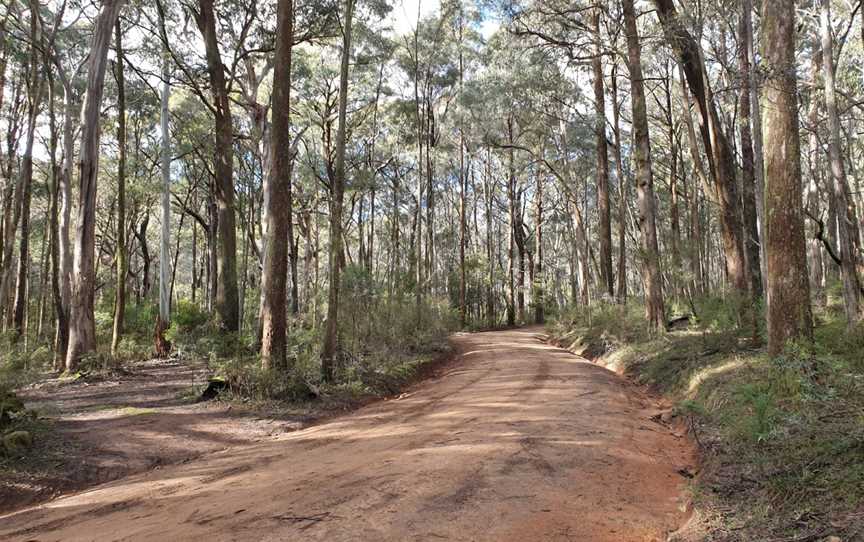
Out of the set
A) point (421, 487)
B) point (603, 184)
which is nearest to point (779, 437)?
point (421, 487)

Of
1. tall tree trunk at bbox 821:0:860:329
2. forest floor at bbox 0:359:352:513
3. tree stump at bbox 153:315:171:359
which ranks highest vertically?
tall tree trunk at bbox 821:0:860:329

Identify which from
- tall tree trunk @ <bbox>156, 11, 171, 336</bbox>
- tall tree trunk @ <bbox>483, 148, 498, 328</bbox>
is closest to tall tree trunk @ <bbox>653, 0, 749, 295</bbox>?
tall tree trunk @ <bbox>156, 11, 171, 336</bbox>

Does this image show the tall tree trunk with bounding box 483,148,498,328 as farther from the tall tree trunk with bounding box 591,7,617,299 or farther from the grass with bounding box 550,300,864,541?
the grass with bounding box 550,300,864,541

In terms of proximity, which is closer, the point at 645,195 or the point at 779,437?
the point at 779,437

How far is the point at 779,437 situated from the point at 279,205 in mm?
7792

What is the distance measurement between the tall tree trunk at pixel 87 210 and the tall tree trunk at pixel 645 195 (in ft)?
39.5

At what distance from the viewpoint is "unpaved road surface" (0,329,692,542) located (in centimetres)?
330

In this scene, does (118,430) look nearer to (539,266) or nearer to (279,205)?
(279,205)

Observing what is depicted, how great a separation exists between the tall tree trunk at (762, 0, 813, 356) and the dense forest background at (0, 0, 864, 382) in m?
0.03

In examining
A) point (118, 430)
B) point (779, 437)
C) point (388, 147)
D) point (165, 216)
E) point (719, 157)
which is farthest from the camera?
point (388, 147)

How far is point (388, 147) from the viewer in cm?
2878

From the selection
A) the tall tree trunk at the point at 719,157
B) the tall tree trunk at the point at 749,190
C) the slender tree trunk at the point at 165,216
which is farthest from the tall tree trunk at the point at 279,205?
the tall tree trunk at the point at 749,190

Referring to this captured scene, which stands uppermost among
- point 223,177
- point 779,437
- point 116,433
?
point 223,177

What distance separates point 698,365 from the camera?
8.47m
